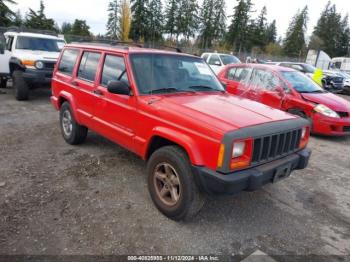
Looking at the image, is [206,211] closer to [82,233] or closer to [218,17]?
[82,233]

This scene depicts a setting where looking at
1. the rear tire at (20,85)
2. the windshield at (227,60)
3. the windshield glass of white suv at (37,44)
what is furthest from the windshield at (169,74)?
the windshield at (227,60)

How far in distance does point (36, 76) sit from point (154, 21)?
5019 centimetres

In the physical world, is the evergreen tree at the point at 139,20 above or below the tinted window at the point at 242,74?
above

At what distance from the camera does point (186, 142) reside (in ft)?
10.0

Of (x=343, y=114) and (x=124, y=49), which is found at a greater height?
(x=124, y=49)

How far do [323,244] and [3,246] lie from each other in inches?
129

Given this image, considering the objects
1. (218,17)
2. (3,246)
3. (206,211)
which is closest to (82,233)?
(3,246)

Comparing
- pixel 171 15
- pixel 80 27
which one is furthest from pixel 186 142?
pixel 80 27

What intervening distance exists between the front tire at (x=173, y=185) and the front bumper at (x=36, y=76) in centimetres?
693

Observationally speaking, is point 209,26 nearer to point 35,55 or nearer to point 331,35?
point 331,35

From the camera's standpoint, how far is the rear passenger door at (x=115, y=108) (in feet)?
12.8

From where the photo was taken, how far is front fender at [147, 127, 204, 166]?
2.96m

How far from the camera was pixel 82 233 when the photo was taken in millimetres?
3115

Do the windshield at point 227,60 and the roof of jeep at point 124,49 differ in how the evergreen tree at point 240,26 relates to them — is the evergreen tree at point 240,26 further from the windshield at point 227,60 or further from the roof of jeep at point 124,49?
the roof of jeep at point 124,49
